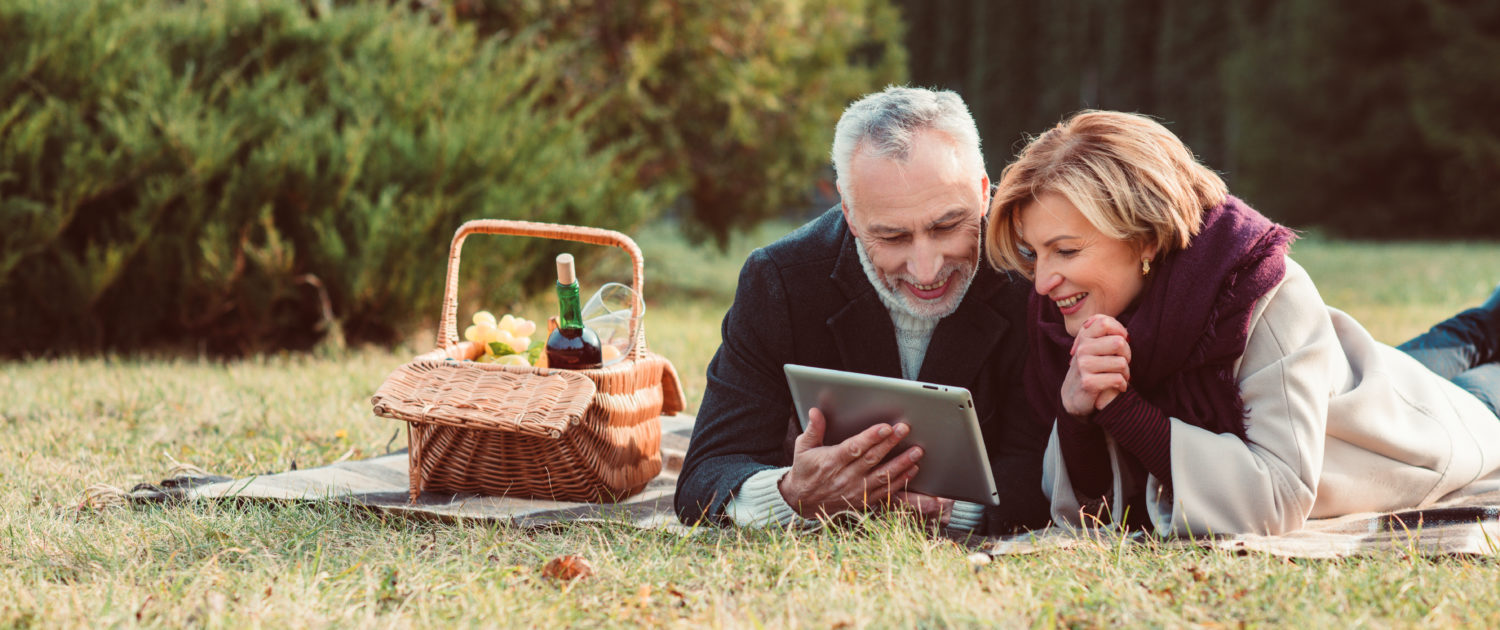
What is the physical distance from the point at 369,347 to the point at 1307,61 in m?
17.5

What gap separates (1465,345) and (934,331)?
249 centimetres

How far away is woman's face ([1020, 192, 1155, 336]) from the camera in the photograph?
114 inches

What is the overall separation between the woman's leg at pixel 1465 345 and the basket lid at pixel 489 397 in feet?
10.7

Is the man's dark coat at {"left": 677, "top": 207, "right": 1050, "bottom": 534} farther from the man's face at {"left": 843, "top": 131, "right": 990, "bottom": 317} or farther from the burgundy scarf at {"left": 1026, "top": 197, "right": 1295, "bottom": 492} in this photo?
the burgundy scarf at {"left": 1026, "top": 197, "right": 1295, "bottom": 492}

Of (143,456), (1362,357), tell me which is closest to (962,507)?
(1362,357)

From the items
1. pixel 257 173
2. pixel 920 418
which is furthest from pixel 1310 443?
pixel 257 173

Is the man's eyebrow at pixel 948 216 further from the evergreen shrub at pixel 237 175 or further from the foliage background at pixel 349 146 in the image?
the evergreen shrub at pixel 237 175

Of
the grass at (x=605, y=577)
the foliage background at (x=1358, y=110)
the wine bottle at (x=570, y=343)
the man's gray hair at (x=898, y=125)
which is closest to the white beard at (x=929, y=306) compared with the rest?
the man's gray hair at (x=898, y=125)

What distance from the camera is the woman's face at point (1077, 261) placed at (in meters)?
2.91

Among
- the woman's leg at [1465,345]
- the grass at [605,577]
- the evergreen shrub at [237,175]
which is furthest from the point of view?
→ the evergreen shrub at [237,175]

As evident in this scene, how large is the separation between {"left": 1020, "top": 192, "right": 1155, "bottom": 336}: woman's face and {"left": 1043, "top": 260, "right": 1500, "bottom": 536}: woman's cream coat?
329 millimetres

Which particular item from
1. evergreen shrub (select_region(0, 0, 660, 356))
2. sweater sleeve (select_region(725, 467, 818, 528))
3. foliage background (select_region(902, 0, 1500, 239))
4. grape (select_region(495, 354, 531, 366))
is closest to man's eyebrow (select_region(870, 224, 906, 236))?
sweater sleeve (select_region(725, 467, 818, 528))

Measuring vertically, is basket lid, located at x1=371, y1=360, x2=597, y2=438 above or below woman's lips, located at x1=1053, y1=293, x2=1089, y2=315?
below

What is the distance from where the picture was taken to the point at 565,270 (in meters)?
3.46
